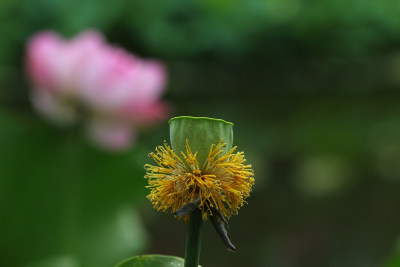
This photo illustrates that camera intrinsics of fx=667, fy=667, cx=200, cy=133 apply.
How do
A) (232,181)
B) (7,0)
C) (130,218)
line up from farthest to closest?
(7,0) < (130,218) < (232,181)

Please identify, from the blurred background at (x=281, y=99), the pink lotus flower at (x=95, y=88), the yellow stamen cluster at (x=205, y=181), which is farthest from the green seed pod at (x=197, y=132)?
the blurred background at (x=281, y=99)

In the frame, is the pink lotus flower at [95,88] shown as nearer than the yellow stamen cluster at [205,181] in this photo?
No

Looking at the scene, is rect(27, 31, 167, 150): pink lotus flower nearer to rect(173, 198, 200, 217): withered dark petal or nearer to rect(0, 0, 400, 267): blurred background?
rect(0, 0, 400, 267): blurred background

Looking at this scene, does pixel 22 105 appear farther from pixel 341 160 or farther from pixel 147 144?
pixel 341 160

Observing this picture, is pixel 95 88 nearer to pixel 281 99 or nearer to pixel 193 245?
pixel 193 245

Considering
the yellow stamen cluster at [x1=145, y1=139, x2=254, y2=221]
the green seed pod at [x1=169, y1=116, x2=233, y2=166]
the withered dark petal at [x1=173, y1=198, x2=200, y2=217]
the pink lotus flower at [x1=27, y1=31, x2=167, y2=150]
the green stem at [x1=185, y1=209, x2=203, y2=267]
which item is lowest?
the green stem at [x1=185, y1=209, x2=203, y2=267]

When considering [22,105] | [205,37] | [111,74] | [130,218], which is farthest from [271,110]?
[111,74]

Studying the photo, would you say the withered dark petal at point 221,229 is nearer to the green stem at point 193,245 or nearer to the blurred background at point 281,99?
the green stem at point 193,245

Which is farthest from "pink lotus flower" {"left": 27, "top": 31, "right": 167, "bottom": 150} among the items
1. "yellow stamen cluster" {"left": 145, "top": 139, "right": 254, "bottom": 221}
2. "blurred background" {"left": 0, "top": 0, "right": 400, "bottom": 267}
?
"yellow stamen cluster" {"left": 145, "top": 139, "right": 254, "bottom": 221}
